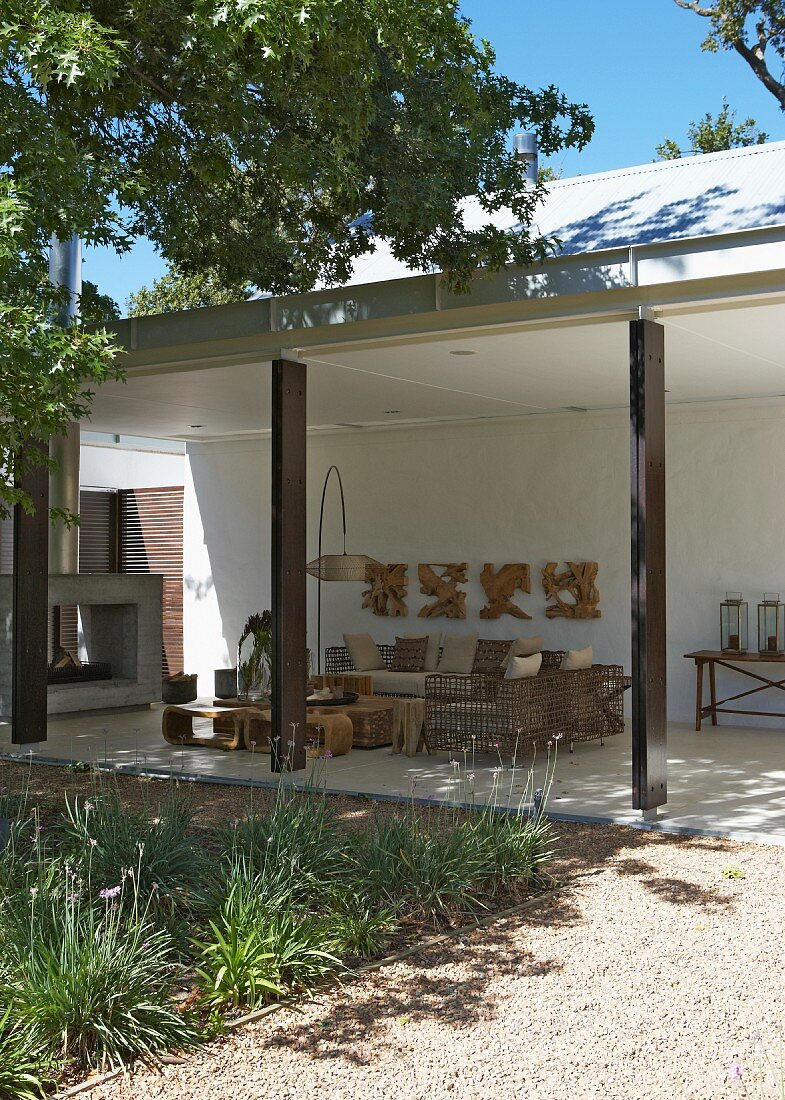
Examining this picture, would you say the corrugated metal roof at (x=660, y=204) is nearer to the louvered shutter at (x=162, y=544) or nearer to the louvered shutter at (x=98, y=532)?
the louvered shutter at (x=162, y=544)

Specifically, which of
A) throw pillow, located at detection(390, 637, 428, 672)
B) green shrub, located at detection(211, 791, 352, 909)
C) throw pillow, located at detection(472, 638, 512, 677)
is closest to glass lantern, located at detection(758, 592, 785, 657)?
throw pillow, located at detection(472, 638, 512, 677)

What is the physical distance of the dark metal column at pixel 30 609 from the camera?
390 inches

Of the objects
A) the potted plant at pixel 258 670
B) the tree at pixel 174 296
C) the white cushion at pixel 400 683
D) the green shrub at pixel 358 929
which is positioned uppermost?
the tree at pixel 174 296

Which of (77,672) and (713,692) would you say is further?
(77,672)

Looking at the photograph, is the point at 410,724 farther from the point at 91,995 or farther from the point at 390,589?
the point at 91,995

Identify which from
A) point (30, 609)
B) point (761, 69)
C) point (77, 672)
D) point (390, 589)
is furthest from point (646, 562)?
point (761, 69)

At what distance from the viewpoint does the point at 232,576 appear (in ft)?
51.3

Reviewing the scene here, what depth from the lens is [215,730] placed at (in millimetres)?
10898

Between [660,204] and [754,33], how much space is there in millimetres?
9074

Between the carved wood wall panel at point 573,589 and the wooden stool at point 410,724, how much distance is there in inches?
134

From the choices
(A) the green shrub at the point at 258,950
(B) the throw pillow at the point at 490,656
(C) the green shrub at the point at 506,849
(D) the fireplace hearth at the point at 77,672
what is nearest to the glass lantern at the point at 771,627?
(B) the throw pillow at the point at 490,656

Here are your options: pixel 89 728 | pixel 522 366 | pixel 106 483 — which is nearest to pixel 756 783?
pixel 522 366

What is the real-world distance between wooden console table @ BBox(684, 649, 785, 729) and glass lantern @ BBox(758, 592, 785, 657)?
13cm

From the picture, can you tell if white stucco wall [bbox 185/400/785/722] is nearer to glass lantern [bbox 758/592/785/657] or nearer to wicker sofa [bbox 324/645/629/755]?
glass lantern [bbox 758/592/785/657]
